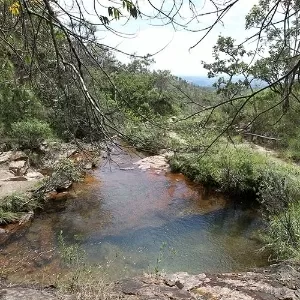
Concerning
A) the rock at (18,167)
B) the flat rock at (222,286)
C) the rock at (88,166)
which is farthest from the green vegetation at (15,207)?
the flat rock at (222,286)

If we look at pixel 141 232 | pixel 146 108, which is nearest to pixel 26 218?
pixel 141 232

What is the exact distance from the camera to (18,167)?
11109 mm

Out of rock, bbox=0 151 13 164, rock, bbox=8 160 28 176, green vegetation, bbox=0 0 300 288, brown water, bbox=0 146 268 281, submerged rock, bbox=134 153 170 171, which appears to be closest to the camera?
green vegetation, bbox=0 0 300 288

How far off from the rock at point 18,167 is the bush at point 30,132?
109 cm

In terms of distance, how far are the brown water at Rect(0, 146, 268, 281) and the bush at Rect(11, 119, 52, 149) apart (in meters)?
2.78

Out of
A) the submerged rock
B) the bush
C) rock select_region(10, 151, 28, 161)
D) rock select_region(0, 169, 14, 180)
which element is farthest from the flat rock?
the bush

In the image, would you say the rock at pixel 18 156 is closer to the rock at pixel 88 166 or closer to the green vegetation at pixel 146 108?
the green vegetation at pixel 146 108

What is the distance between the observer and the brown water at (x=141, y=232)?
6.61m

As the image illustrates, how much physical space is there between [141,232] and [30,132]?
20.4ft

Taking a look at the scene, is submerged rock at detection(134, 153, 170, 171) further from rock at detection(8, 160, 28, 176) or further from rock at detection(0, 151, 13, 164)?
rock at detection(0, 151, 13, 164)

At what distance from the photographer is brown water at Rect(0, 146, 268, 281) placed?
260 inches

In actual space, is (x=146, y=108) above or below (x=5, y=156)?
above

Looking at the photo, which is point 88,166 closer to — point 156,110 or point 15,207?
point 15,207

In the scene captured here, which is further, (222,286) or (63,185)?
(63,185)
